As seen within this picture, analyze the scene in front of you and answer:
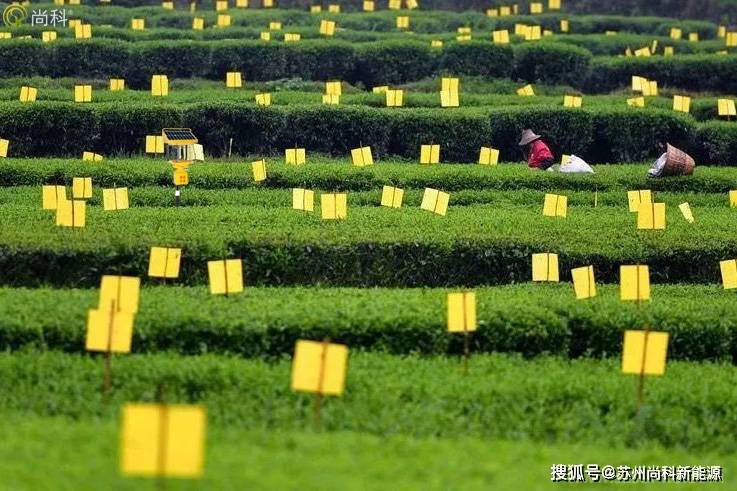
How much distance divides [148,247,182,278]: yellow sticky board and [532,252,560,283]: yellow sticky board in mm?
4240

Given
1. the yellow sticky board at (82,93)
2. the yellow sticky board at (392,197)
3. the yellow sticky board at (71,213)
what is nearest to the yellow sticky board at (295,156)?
the yellow sticky board at (392,197)

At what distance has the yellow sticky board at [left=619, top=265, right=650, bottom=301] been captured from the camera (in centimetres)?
1541

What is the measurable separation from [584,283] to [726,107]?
1326cm

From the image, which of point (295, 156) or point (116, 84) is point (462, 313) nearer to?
point (295, 156)

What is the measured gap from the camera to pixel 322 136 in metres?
26.2

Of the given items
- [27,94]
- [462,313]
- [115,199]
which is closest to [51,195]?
[115,199]

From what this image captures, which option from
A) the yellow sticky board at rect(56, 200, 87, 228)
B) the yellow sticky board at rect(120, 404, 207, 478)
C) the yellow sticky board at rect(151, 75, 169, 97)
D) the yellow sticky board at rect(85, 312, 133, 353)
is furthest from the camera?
the yellow sticky board at rect(151, 75, 169, 97)

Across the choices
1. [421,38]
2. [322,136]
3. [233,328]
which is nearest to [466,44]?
[421,38]

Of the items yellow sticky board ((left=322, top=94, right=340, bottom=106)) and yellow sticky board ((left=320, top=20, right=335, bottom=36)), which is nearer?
Result: yellow sticky board ((left=322, top=94, right=340, bottom=106))

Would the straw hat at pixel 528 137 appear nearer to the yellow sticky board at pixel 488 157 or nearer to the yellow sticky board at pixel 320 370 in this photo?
the yellow sticky board at pixel 488 157

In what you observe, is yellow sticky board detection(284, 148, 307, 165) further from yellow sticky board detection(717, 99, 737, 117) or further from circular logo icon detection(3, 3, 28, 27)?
circular logo icon detection(3, 3, 28, 27)

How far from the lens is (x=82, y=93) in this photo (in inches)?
1040

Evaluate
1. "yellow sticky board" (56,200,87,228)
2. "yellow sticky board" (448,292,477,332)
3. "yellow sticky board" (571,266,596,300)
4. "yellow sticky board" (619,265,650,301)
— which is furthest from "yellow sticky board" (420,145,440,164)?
"yellow sticky board" (448,292,477,332)

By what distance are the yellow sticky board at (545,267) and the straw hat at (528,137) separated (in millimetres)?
7729
